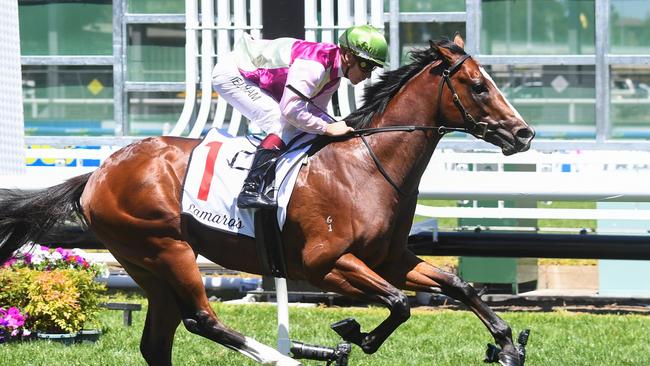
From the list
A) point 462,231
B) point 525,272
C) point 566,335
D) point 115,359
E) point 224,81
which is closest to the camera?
point 224,81

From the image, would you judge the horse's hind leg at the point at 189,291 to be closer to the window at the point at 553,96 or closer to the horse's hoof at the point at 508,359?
the horse's hoof at the point at 508,359

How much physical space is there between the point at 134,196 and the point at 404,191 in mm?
1315

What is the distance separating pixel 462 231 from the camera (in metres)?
8.72

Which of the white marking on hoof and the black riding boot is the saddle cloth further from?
the white marking on hoof

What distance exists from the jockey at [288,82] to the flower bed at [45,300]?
203 cm

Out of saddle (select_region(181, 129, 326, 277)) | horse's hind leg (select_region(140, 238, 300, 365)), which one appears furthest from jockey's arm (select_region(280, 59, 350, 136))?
horse's hind leg (select_region(140, 238, 300, 365))

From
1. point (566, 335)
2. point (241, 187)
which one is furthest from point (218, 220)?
point (566, 335)

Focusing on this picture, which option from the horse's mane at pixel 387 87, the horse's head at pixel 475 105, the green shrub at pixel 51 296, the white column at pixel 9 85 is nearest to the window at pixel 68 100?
the white column at pixel 9 85

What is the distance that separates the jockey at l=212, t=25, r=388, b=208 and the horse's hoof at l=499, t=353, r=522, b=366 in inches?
48.1

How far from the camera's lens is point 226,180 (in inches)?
224

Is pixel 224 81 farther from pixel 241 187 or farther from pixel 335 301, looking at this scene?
pixel 335 301

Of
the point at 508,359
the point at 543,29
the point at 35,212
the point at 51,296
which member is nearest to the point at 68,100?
the point at 543,29

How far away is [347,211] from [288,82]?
25.6 inches

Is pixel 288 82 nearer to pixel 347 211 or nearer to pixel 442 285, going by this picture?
pixel 347 211
